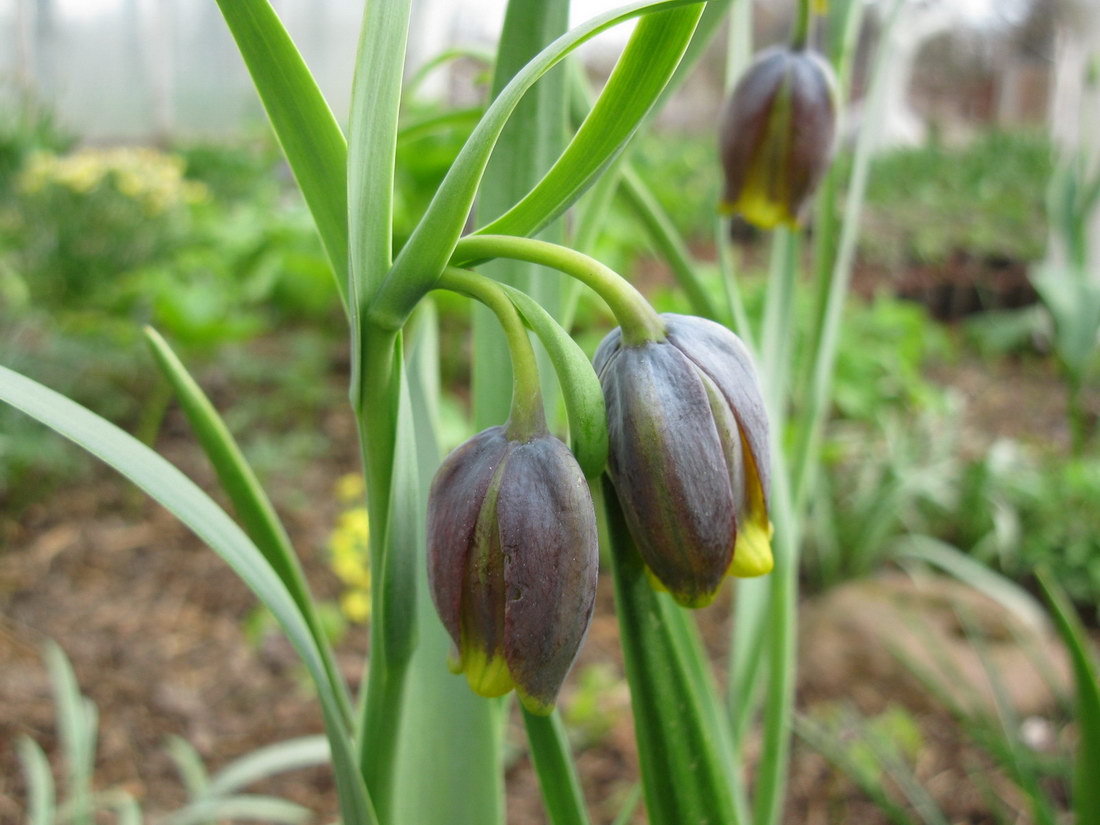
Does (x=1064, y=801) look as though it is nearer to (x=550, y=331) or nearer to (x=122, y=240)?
(x=550, y=331)

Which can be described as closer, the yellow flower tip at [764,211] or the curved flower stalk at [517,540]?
the curved flower stalk at [517,540]

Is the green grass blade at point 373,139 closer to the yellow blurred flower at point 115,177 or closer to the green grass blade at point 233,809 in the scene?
the green grass blade at point 233,809

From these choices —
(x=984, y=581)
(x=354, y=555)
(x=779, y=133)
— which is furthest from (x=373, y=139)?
(x=984, y=581)

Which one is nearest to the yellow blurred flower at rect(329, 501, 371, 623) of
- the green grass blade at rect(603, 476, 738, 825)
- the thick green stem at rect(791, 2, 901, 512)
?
the thick green stem at rect(791, 2, 901, 512)

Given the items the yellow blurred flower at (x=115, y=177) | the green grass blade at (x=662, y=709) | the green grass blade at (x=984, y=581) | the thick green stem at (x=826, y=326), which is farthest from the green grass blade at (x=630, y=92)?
the yellow blurred flower at (x=115, y=177)

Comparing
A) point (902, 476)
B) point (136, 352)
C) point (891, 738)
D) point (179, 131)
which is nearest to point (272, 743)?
point (891, 738)

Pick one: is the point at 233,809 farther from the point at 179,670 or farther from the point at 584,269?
the point at 584,269

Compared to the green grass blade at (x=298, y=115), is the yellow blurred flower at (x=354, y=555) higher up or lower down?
lower down
